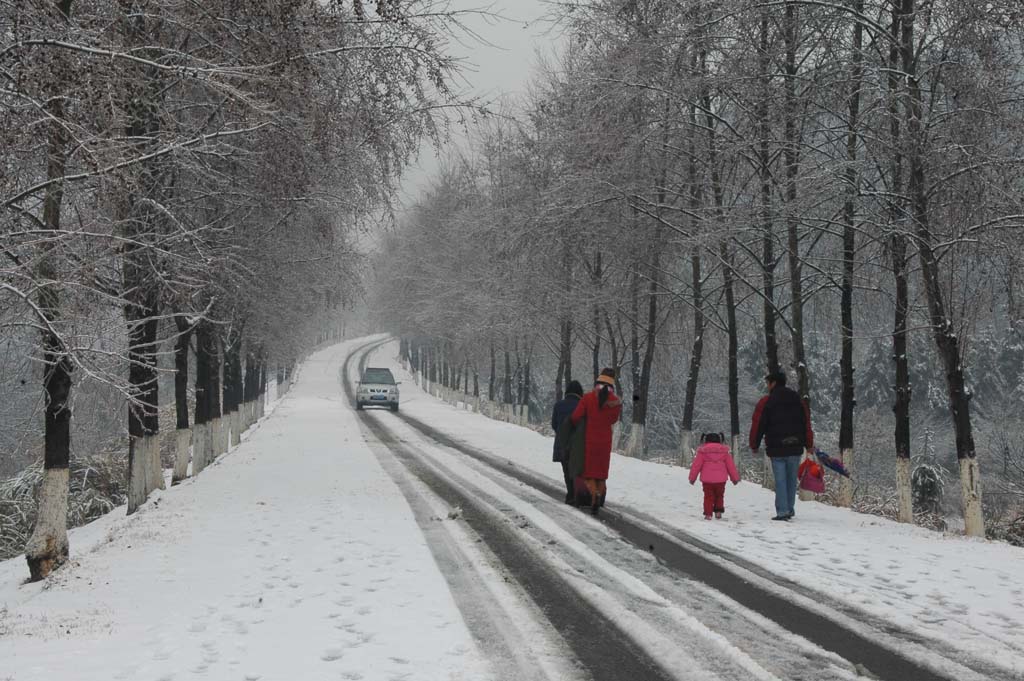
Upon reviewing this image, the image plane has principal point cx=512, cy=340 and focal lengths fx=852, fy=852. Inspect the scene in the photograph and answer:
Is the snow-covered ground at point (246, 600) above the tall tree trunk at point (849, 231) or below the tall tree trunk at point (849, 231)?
below

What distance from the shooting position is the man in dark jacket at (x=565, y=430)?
39.2 feet

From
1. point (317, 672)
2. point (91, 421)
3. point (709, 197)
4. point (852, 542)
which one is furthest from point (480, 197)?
point (317, 672)

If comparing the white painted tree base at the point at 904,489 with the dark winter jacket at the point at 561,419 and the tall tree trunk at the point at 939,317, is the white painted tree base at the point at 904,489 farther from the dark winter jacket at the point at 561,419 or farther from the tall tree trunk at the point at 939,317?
the dark winter jacket at the point at 561,419

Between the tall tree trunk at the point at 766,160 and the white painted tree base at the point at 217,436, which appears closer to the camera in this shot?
the tall tree trunk at the point at 766,160

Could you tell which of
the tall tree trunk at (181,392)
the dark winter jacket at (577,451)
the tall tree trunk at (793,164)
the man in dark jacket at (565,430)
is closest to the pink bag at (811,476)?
the dark winter jacket at (577,451)

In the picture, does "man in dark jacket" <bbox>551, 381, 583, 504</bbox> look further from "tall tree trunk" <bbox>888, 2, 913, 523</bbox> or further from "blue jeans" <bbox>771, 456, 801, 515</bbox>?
"tall tree trunk" <bbox>888, 2, 913, 523</bbox>

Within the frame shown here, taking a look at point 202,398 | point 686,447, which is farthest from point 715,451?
point 202,398

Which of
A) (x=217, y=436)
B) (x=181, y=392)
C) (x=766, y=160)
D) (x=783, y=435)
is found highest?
(x=766, y=160)

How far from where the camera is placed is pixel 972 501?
11.2 m

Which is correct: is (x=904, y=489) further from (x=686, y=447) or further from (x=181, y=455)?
(x=181, y=455)

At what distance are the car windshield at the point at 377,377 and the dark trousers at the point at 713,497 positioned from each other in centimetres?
3522

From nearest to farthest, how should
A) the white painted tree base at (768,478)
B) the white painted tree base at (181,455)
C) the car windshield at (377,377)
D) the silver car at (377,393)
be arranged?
the white painted tree base at (768,478) → the white painted tree base at (181,455) → the silver car at (377,393) → the car windshield at (377,377)

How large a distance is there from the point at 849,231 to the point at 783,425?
473 cm

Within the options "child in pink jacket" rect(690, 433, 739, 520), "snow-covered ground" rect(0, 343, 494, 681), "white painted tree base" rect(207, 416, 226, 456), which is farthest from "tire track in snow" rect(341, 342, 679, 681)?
"white painted tree base" rect(207, 416, 226, 456)
